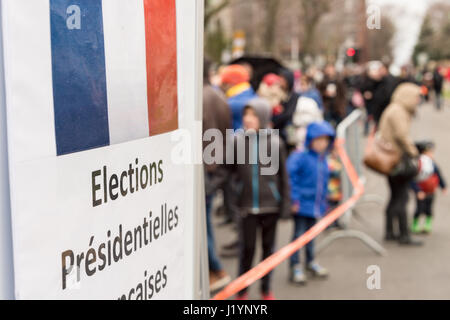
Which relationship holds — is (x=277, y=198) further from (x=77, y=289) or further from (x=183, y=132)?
(x=77, y=289)

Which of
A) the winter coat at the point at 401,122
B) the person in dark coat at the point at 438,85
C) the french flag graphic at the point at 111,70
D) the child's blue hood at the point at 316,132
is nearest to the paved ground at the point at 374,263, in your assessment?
the winter coat at the point at 401,122

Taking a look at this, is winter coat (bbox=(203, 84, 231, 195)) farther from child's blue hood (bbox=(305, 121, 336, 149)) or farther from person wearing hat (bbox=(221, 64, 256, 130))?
person wearing hat (bbox=(221, 64, 256, 130))

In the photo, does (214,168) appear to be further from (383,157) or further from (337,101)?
(337,101)

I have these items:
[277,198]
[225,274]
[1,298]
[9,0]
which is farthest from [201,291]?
[225,274]

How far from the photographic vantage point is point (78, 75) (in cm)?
155

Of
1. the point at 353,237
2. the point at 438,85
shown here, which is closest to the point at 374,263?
the point at 353,237

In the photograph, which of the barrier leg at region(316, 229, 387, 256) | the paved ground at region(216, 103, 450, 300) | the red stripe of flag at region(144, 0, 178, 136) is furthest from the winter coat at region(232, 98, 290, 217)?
the red stripe of flag at region(144, 0, 178, 136)

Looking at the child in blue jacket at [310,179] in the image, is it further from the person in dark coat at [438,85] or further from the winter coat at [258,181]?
the person in dark coat at [438,85]

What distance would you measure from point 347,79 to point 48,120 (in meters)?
20.5

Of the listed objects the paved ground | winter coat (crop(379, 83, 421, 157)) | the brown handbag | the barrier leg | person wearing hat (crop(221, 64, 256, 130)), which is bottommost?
the paved ground

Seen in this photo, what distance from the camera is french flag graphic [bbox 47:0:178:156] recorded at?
1.48 m

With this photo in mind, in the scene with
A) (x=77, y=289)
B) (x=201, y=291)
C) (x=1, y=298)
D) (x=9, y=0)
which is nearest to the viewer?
(x=9, y=0)

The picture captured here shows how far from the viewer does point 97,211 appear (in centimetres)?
168

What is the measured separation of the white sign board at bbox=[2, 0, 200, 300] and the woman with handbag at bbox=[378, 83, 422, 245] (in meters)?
5.11
